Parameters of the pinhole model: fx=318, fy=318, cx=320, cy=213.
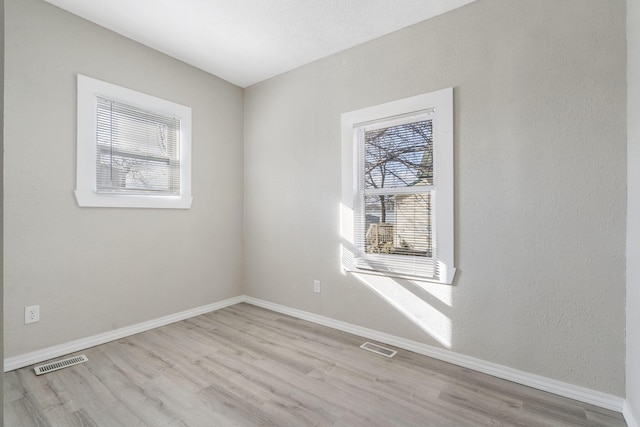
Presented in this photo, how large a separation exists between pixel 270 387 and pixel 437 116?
233 cm

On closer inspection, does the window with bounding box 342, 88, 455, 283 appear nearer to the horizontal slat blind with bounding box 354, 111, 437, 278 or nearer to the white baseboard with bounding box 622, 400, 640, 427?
the horizontal slat blind with bounding box 354, 111, 437, 278

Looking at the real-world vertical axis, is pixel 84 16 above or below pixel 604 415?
above

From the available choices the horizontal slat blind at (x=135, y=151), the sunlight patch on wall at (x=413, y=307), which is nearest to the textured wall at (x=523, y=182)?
the sunlight patch on wall at (x=413, y=307)

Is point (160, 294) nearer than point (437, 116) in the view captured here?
No

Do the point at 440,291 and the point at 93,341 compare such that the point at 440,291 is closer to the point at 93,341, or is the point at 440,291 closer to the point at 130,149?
the point at 93,341

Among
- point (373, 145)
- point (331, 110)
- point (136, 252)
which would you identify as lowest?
point (136, 252)

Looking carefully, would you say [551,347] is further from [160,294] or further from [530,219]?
[160,294]

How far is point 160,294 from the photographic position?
3.16 meters

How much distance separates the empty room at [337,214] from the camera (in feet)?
6.25

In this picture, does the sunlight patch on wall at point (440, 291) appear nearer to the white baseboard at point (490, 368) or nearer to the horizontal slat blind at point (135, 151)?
the white baseboard at point (490, 368)

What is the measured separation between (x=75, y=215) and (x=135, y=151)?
0.77 metres

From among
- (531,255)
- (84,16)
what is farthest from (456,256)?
(84,16)

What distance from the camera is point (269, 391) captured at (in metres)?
2.04

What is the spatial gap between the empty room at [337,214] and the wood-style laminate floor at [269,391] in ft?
0.06
